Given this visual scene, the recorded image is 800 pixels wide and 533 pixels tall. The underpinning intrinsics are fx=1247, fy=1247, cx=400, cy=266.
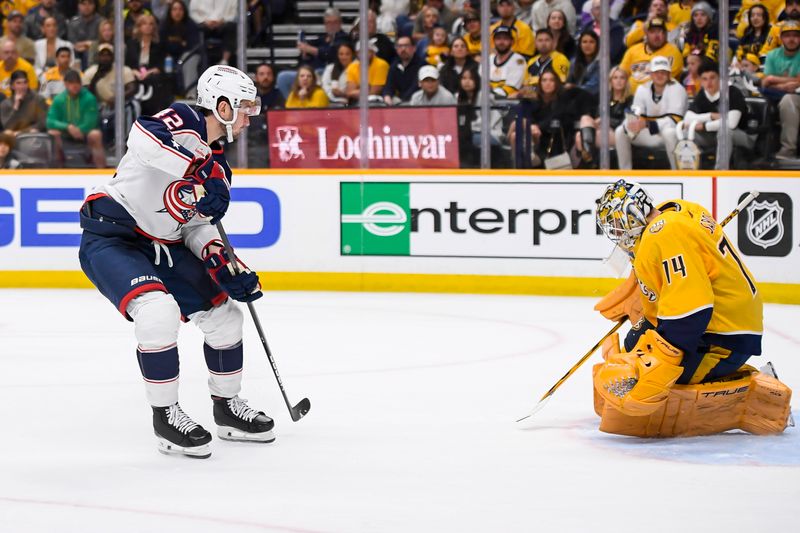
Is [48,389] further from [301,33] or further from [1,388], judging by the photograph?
[301,33]

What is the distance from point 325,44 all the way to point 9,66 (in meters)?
2.34

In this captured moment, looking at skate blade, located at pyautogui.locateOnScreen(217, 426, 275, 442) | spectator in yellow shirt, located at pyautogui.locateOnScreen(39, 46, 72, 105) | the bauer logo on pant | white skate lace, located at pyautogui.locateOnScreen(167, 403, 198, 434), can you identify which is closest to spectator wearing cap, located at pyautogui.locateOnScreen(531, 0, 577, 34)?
the bauer logo on pant

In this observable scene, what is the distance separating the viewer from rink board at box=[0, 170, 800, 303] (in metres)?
8.01

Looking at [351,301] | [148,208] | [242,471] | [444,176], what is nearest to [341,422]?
[242,471]

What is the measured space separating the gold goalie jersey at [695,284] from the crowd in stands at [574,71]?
413 centimetres

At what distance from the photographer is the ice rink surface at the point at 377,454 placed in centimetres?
305

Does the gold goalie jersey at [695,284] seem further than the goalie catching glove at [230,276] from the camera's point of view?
No

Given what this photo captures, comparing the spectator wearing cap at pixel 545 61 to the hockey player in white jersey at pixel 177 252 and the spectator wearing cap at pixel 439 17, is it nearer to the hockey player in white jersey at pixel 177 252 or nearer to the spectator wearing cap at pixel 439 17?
the spectator wearing cap at pixel 439 17

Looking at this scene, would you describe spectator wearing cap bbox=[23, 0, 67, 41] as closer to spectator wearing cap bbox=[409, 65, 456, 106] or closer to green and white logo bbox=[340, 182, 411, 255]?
green and white logo bbox=[340, 182, 411, 255]

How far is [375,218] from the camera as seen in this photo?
330 inches

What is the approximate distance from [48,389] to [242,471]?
1637 millimetres

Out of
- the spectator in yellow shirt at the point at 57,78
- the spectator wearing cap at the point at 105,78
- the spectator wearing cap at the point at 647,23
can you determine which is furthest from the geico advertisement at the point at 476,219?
the spectator in yellow shirt at the point at 57,78

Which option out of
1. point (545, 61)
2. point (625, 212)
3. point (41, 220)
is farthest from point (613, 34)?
point (625, 212)

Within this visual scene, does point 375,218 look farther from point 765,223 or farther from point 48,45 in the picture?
point 48,45
